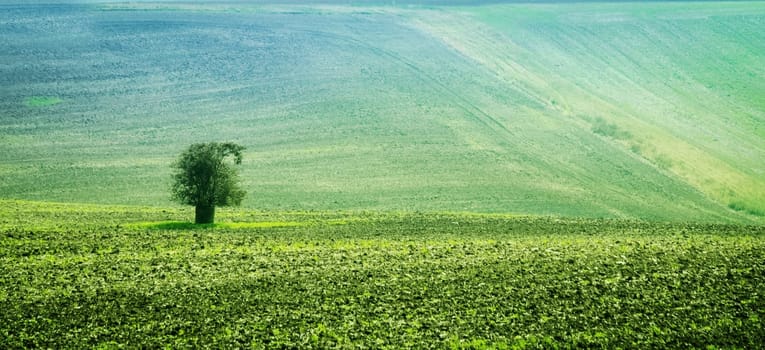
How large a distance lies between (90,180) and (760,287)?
54896mm

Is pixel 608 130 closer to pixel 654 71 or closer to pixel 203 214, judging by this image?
pixel 654 71

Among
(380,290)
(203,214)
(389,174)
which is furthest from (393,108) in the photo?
(380,290)

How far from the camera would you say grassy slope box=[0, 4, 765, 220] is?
61406mm

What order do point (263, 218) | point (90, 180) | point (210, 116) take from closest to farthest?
point (263, 218)
point (90, 180)
point (210, 116)

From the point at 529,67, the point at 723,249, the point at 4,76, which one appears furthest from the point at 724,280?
the point at 4,76

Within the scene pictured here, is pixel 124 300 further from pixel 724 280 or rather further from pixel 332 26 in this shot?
pixel 332 26

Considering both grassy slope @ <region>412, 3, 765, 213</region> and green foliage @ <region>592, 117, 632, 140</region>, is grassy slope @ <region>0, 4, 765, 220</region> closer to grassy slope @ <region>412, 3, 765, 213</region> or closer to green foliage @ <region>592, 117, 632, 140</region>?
grassy slope @ <region>412, 3, 765, 213</region>

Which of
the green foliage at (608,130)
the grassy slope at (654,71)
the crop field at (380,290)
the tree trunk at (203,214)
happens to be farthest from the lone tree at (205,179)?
the green foliage at (608,130)

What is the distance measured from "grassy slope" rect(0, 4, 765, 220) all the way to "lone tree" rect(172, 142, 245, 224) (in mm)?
16696

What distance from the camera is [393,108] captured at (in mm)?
83062

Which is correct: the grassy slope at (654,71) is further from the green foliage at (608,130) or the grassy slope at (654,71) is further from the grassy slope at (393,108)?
the grassy slope at (393,108)

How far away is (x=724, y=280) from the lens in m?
23.5

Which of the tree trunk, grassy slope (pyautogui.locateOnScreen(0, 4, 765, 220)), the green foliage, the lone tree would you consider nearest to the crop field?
the tree trunk

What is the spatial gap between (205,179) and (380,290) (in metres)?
18.7
